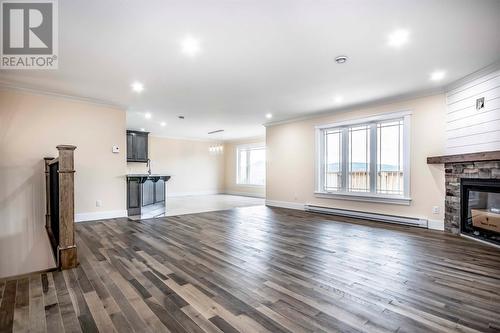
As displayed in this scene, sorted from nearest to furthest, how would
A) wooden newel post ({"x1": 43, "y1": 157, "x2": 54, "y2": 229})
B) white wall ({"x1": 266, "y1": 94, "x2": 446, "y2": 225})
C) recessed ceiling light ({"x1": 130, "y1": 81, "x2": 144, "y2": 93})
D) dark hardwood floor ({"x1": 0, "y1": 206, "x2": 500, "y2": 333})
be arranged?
dark hardwood floor ({"x1": 0, "y1": 206, "x2": 500, "y2": 333}) < recessed ceiling light ({"x1": 130, "y1": 81, "x2": 144, "y2": 93}) < wooden newel post ({"x1": 43, "y1": 157, "x2": 54, "y2": 229}) < white wall ({"x1": 266, "y1": 94, "x2": 446, "y2": 225})

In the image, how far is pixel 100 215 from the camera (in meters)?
5.58

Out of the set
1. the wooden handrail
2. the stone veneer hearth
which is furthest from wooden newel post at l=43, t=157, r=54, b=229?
the stone veneer hearth

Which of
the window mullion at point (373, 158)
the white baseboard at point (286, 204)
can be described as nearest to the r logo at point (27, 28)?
the window mullion at point (373, 158)

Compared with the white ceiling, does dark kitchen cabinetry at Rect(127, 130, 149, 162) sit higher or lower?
lower

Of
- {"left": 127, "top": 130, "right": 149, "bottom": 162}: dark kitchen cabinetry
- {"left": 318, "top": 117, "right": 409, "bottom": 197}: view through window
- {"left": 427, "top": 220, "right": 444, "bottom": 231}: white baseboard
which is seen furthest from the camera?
{"left": 127, "top": 130, "right": 149, "bottom": 162}: dark kitchen cabinetry

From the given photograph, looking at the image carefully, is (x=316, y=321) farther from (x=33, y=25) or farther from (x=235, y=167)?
(x=235, y=167)

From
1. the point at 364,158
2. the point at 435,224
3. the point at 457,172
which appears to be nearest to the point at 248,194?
the point at 364,158

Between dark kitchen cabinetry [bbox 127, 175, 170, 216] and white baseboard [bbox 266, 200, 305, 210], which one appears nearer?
dark kitchen cabinetry [bbox 127, 175, 170, 216]

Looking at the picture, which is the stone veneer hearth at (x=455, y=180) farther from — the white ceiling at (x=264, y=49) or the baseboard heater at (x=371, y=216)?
the white ceiling at (x=264, y=49)

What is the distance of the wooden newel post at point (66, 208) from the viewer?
282 cm

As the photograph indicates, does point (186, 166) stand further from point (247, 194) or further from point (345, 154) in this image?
point (345, 154)

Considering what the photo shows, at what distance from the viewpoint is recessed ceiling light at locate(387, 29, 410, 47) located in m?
2.75

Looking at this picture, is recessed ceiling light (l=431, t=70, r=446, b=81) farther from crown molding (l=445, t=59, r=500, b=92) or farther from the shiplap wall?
the shiplap wall

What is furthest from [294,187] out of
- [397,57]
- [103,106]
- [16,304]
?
[16,304]
